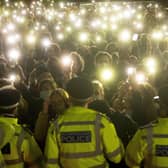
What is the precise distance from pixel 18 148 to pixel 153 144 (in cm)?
144

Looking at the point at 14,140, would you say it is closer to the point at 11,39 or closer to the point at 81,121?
the point at 81,121

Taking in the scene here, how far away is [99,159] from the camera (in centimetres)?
533

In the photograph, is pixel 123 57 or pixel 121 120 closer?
pixel 121 120

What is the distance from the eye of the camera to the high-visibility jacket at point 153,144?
5.12 meters

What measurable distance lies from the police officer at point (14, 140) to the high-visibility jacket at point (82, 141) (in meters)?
0.23

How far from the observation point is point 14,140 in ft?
17.4

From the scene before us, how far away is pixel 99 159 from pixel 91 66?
232 inches

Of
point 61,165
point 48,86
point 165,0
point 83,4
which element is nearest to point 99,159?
point 61,165

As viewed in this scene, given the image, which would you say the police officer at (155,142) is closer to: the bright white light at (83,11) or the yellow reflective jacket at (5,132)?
the yellow reflective jacket at (5,132)

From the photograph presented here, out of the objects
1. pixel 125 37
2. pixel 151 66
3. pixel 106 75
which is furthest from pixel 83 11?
pixel 106 75

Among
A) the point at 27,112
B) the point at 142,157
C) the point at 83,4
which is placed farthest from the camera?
the point at 83,4

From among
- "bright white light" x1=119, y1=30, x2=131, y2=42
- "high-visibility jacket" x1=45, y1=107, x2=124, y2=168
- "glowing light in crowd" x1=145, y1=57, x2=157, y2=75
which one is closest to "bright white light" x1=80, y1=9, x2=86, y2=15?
"bright white light" x1=119, y1=30, x2=131, y2=42

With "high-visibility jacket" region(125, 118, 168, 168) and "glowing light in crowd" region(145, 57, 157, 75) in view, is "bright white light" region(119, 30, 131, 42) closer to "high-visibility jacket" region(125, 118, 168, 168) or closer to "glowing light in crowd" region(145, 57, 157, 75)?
"glowing light in crowd" region(145, 57, 157, 75)

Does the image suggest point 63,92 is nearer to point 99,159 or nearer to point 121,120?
point 121,120
